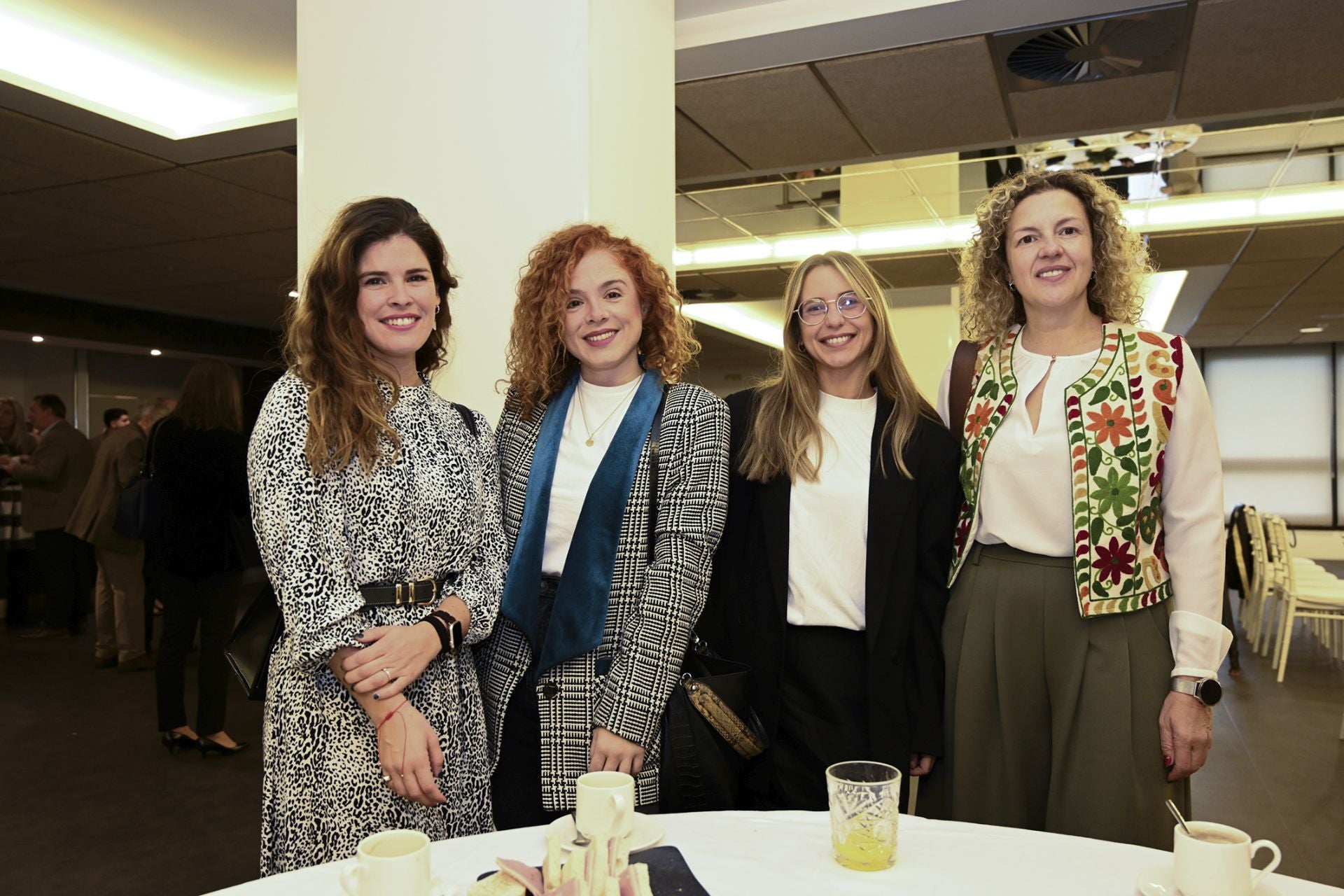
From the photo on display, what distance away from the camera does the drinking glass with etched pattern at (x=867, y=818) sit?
114 cm

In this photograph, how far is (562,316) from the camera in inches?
77.2

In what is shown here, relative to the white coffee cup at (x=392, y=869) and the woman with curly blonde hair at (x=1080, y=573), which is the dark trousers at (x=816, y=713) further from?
the white coffee cup at (x=392, y=869)

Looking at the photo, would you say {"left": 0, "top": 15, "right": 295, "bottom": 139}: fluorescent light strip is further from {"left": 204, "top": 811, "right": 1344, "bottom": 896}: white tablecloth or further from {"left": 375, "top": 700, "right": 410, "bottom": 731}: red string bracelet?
{"left": 204, "top": 811, "right": 1344, "bottom": 896}: white tablecloth

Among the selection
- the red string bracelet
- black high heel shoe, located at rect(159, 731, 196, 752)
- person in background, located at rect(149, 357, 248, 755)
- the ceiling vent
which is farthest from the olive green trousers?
A: black high heel shoe, located at rect(159, 731, 196, 752)

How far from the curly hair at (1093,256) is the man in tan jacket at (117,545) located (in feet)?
19.7

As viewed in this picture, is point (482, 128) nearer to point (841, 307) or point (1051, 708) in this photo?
point (841, 307)

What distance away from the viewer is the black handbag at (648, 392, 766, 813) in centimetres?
176

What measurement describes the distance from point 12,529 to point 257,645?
27.2ft

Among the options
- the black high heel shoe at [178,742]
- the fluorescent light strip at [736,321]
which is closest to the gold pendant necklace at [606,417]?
the black high heel shoe at [178,742]

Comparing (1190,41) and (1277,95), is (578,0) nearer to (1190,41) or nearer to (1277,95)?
(1190,41)

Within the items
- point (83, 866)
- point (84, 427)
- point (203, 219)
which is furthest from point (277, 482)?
point (84, 427)

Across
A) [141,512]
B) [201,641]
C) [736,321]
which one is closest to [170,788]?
[201,641]

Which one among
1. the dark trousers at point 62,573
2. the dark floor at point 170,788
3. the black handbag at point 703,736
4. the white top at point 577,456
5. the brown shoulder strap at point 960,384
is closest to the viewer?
the black handbag at point 703,736

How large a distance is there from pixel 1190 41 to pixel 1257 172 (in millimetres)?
3001
